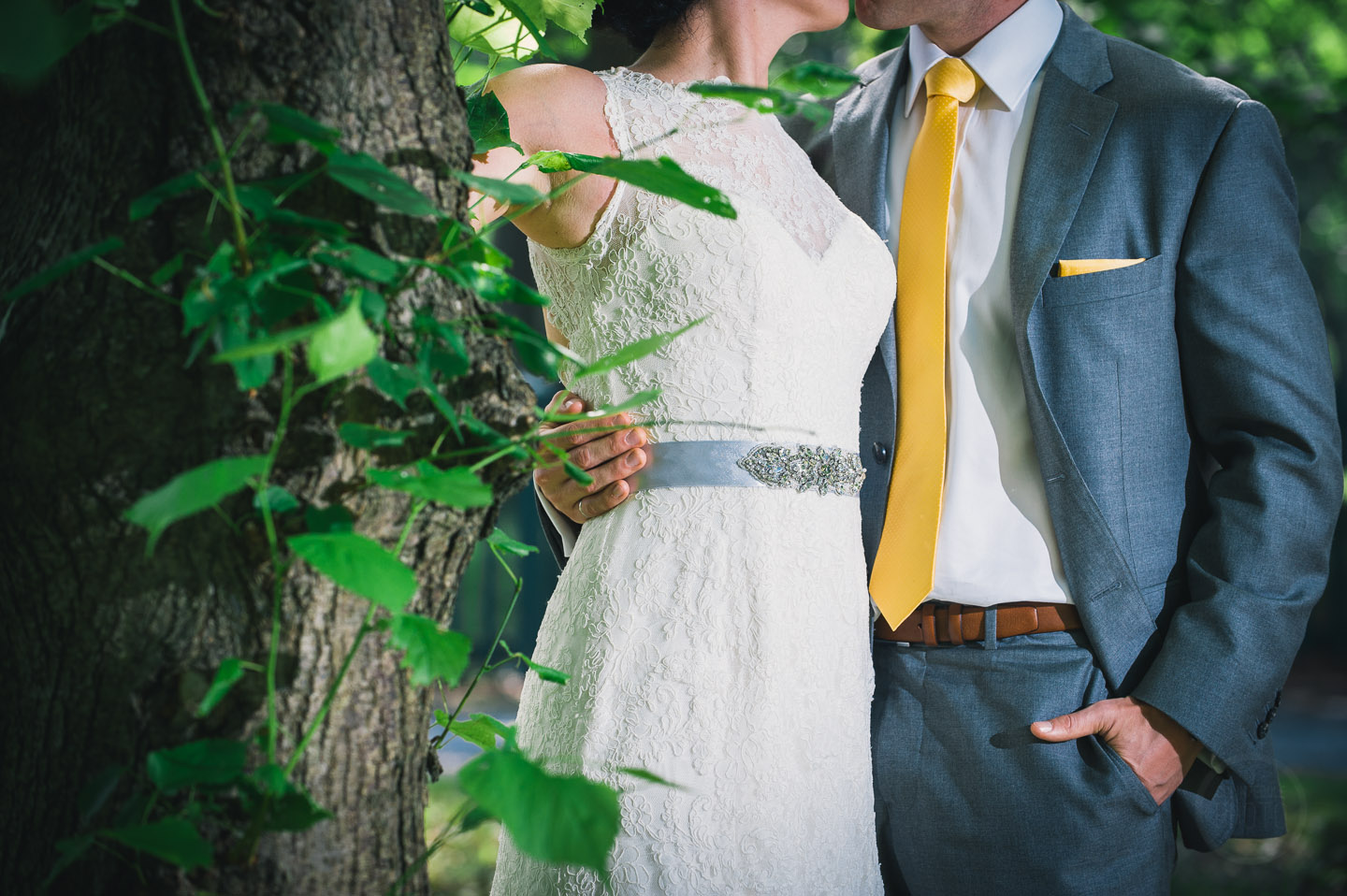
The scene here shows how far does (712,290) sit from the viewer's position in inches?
61.0

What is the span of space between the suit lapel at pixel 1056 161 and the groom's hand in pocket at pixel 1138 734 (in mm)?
681

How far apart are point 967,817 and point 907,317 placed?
3.03ft

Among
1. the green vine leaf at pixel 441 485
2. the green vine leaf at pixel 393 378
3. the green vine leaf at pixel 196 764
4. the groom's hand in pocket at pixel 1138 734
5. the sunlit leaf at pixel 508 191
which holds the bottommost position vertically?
the groom's hand in pocket at pixel 1138 734

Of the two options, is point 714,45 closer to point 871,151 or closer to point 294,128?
point 871,151

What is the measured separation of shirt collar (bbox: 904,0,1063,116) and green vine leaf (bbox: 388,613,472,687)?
1694 millimetres

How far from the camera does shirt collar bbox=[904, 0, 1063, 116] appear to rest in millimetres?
2020

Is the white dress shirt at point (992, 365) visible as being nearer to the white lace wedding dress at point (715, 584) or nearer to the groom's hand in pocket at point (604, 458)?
the white lace wedding dress at point (715, 584)

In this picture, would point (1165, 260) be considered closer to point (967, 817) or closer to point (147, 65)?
point (967, 817)

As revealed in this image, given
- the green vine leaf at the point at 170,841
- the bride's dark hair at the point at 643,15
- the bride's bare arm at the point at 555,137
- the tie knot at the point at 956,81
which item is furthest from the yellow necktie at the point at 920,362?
the green vine leaf at the point at 170,841

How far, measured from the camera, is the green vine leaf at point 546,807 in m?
0.70

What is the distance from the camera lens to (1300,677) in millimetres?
10125

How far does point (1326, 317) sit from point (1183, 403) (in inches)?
541

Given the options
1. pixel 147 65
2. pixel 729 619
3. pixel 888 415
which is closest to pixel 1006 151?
pixel 888 415

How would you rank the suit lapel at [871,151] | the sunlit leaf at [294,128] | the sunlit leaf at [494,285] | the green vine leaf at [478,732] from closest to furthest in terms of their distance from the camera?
the sunlit leaf at [294,128] → the sunlit leaf at [494,285] → the green vine leaf at [478,732] → the suit lapel at [871,151]
